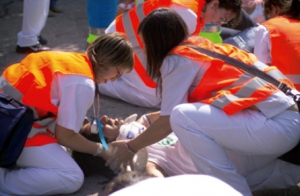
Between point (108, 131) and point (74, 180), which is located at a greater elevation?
point (108, 131)

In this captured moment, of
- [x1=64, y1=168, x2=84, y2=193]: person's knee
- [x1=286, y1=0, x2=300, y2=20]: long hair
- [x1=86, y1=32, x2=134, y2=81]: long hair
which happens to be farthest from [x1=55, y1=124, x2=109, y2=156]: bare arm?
[x1=286, y1=0, x2=300, y2=20]: long hair

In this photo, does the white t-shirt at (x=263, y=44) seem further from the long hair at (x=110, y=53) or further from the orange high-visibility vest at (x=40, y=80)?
the orange high-visibility vest at (x=40, y=80)

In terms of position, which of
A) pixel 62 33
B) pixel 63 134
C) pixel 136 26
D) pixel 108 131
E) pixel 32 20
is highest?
pixel 136 26

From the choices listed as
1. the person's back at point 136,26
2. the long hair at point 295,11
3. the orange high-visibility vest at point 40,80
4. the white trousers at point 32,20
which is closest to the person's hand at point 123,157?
the orange high-visibility vest at point 40,80

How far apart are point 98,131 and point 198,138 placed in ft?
2.41

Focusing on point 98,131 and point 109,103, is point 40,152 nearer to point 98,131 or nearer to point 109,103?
point 98,131

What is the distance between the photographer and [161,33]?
9.42ft

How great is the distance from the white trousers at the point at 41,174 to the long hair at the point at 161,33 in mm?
712

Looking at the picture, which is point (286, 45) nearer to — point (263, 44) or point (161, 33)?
point (263, 44)

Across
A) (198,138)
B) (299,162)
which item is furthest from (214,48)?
(299,162)

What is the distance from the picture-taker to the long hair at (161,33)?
9.42 feet

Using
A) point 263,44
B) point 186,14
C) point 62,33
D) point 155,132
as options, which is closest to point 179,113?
point 155,132

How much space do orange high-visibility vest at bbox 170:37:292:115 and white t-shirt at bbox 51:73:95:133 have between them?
0.49 meters

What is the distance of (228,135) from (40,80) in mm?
995
